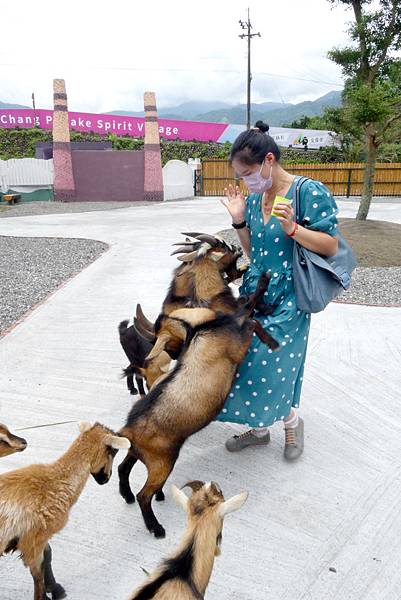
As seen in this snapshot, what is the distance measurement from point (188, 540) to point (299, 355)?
143 centimetres

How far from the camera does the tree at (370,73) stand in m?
10.0

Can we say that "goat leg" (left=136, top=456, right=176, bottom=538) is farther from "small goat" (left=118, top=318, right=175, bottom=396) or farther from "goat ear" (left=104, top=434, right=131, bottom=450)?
"small goat" (left=118, top=318, right=175, bottom=396)

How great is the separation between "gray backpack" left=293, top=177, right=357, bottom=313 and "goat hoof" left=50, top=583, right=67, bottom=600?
188 centimetres

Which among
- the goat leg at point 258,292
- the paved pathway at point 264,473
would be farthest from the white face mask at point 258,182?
the paved pathway at point 264,473

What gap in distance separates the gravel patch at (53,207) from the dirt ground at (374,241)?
10.7 metres

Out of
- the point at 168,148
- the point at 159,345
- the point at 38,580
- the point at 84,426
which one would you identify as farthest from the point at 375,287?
the point at 168,148

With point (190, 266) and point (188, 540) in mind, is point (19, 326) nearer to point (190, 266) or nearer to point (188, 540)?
point (190, 266)

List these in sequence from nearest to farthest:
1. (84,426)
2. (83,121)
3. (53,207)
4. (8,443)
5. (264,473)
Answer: (84,426) → (8,443) → (264,473) → (53,207) → (83,121)

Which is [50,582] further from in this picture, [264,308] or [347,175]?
[347,175]

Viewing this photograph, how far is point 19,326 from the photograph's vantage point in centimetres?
585

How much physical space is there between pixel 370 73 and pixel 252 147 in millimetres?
11230

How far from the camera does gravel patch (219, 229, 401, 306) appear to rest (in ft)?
22.7

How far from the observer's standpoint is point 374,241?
1029 cm

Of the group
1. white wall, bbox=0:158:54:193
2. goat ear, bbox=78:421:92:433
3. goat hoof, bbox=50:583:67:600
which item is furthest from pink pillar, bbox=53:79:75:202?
goat hoof, bbox=50:583:67:600
